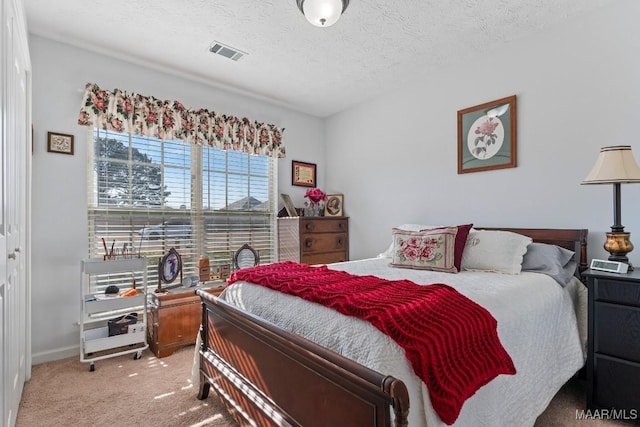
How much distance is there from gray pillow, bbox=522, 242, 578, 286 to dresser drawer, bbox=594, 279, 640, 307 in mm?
222

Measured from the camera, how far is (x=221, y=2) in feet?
7.09

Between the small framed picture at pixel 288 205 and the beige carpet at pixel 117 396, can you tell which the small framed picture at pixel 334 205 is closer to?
the small framed picture at pixel 288 205

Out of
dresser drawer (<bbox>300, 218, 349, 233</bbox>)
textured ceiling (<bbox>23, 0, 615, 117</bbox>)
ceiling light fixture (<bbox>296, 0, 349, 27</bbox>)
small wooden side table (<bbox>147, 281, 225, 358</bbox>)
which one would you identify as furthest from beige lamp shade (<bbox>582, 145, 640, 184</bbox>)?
small wooden side table (<bbox>147, 281, 225, 358</bbox>)

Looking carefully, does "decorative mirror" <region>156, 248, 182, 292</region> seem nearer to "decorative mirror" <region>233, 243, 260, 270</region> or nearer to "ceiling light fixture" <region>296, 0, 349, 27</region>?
"decorative mirror" <region>233, 243, 260, 270</region>

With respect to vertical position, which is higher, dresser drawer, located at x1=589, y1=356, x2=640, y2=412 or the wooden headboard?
the wooden headboard

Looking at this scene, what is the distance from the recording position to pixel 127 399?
203 cm

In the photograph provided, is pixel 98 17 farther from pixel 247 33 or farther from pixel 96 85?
pixel 247 33

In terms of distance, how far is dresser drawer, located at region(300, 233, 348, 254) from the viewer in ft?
12.2

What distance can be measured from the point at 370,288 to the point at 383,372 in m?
0.59

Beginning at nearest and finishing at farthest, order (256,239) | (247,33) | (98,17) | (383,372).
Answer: (383,372) < (98,17) < (247,33) < (256,239)

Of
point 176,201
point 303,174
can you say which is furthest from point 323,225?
point 176,201

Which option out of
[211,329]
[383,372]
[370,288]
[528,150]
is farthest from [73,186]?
[528,150]

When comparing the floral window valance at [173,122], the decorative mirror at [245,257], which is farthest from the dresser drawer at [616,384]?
the floral window valance at [173,122]

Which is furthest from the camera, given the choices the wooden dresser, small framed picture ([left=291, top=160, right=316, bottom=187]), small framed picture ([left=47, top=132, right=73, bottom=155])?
small framed picture ([left=291, top=160, right=316, bottom=187])
